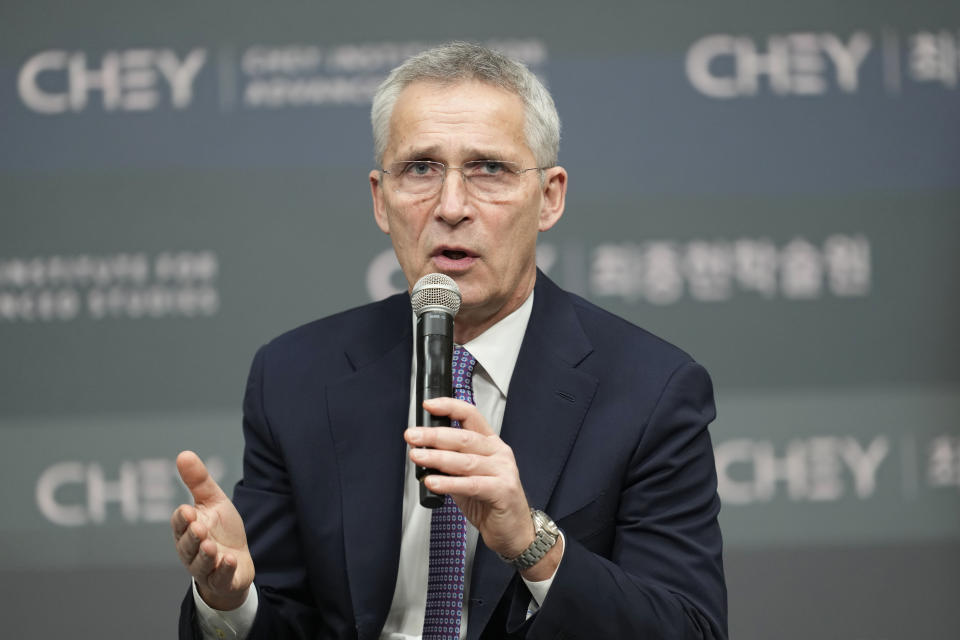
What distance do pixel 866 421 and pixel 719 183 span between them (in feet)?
2.93

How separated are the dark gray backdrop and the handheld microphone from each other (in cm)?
173

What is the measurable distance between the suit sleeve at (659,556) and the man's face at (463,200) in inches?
16.2

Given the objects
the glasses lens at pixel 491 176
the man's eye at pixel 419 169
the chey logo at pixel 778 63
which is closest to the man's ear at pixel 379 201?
the man's eye at pixel 419 169

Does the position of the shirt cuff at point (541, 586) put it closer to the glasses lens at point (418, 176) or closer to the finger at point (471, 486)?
the finger at point (471, 486)

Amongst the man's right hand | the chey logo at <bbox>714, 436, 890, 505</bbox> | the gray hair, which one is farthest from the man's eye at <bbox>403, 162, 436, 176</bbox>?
the chey logo at <bbox>714, 436, 890, 505</bbox>

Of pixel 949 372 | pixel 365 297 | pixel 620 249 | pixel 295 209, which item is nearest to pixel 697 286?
pixel 620 249

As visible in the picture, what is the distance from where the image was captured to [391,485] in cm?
210

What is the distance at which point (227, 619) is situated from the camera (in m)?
1.92

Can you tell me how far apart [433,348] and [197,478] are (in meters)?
0.46

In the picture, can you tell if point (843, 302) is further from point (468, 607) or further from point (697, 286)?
point (468, 607)

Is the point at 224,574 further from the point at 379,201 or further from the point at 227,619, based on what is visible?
the point at 379,201

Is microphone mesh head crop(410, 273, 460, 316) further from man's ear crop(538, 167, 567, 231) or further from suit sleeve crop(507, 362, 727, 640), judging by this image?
man's ear crop(538, 167, 567, 231)

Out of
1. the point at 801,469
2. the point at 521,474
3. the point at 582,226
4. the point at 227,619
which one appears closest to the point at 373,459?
→ the point at 521,474

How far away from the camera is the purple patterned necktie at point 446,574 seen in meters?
1.99
